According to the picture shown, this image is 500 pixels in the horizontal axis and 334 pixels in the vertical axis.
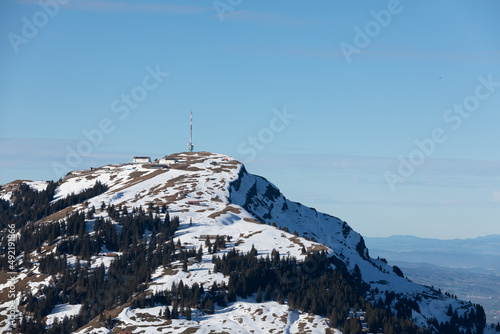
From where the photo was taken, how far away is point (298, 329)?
7795 inches

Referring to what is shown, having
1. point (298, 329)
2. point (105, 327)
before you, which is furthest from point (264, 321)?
point (105, 327)

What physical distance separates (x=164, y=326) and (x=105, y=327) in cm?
1663

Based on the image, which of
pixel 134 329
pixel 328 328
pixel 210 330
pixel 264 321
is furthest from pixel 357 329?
pixel 134 329

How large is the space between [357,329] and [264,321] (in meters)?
24.7

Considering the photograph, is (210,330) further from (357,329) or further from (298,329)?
(357,329)

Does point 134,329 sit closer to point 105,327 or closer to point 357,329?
point 105,327

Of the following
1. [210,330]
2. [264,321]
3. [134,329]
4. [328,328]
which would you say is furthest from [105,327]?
[328,328]

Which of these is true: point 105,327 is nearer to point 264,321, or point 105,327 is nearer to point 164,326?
point 164,326

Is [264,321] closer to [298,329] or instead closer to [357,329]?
[298,329]

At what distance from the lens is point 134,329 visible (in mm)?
194500

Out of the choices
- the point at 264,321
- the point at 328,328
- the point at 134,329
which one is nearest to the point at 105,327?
the point at 134,329

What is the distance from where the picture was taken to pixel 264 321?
200 meters

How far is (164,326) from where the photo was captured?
195m

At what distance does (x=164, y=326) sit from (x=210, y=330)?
12.2 m
